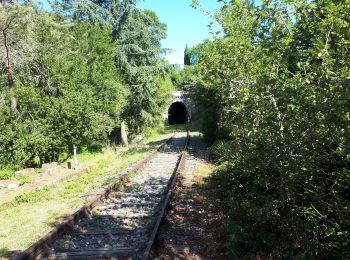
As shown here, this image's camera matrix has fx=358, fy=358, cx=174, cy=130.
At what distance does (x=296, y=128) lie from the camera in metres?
4.07

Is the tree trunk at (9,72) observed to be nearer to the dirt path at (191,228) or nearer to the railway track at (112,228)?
the railway track at (112,228)

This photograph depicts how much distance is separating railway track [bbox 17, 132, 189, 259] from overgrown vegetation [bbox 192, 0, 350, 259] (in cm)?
159

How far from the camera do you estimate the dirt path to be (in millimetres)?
5641

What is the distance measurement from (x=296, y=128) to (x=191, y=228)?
11.3ft

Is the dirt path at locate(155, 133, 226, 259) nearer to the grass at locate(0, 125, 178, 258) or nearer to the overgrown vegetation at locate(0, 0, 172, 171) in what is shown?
the grass at locate(0, 125, 178, 258)

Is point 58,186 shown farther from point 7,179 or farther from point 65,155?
point 65,155

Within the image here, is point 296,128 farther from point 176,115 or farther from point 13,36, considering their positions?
point 176,115

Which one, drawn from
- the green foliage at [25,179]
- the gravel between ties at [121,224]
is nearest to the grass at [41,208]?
the gravel between ties at [121,224]

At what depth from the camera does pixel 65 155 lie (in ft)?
54.1

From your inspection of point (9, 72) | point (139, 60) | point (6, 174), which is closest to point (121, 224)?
point (6, 174)

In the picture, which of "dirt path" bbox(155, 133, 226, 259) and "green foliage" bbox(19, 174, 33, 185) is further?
"green foliage" bbox(19, 174, 33, 185)

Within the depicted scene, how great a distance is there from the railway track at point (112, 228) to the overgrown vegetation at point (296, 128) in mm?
1586

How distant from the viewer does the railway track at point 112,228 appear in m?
5.54

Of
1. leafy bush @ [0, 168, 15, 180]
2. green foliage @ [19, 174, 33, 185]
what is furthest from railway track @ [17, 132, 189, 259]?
leafy bush @ [0, 168, 15, 180]
